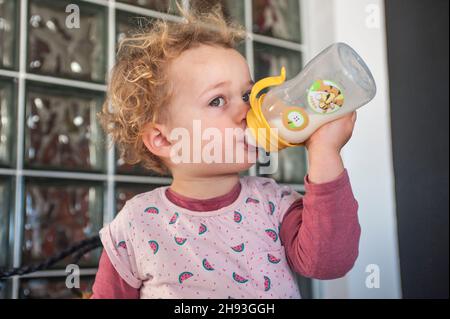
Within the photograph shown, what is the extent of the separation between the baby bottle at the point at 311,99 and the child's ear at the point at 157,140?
0.18 meters

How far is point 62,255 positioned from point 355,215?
581mm

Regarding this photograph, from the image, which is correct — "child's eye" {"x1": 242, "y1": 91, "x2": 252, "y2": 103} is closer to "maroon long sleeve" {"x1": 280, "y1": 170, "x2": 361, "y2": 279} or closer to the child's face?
the child's face

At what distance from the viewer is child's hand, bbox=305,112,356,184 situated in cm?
79

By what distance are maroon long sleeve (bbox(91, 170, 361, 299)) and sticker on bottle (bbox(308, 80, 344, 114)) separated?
0.10 metres

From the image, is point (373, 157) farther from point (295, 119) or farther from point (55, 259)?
point (55, 259)

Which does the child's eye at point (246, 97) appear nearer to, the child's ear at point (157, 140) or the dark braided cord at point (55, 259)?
the child's ear at point (157, 140)

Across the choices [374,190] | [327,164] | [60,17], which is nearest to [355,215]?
[327,164]

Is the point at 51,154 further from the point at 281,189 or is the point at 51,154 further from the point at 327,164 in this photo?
the point at 327,164

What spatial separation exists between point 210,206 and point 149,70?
0.25m

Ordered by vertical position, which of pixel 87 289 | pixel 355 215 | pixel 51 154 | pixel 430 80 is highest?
pixel 430 80

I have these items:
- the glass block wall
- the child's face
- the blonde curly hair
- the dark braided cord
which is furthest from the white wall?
the dark braided cord

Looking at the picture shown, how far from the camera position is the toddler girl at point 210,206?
803 mm

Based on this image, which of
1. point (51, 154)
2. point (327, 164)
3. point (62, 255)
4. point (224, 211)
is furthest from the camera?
point (51, 154)

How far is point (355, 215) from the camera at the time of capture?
0.80 metres
